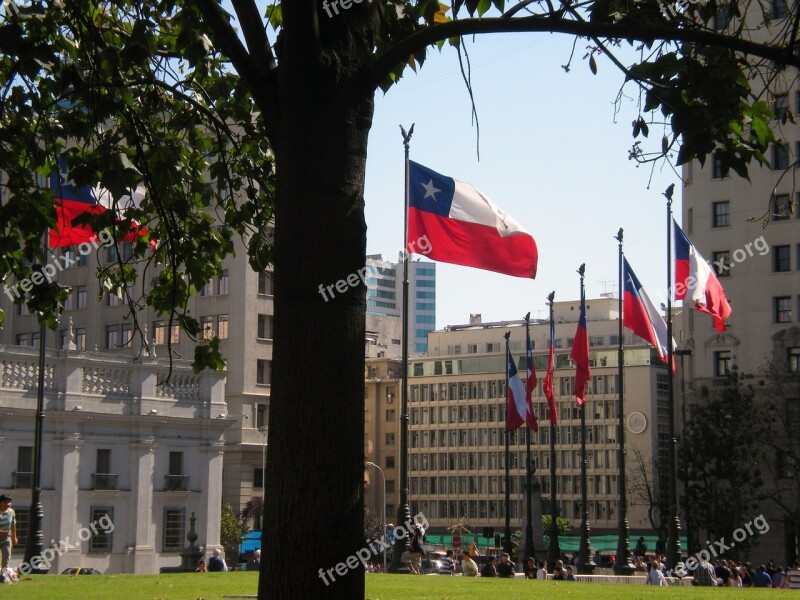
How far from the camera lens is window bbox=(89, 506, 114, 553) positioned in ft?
155

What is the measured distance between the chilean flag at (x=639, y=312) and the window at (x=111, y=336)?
41656 millimetres

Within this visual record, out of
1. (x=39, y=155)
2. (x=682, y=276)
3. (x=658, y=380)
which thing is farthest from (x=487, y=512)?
Result: (x=39, y=155)

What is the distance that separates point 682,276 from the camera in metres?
38.3

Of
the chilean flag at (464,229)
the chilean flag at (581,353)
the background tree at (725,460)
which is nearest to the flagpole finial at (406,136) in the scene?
the chilean flag at (464,229)

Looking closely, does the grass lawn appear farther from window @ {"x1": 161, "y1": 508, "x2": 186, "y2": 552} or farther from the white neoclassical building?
window @ {"x1": 161, "y1": 508, "x2": 186, "y2": 552}

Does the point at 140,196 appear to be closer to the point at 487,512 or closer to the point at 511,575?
the point at 511,575

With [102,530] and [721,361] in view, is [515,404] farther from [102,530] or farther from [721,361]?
[721,361]

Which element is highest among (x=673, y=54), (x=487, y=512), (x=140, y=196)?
(x=140, y=196)

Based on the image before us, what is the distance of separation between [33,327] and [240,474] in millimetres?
17759

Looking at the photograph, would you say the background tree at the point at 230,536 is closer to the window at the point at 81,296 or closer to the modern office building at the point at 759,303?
the window at the point at 81,296

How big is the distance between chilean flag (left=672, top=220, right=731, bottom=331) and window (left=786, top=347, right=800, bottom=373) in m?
32.2

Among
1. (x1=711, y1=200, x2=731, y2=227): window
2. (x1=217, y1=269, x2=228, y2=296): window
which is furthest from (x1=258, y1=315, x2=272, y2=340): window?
(x1=711, y1=200, x2=731, y2=227): window

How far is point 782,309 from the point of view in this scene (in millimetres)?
69625

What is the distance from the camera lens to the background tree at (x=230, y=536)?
210 feet
